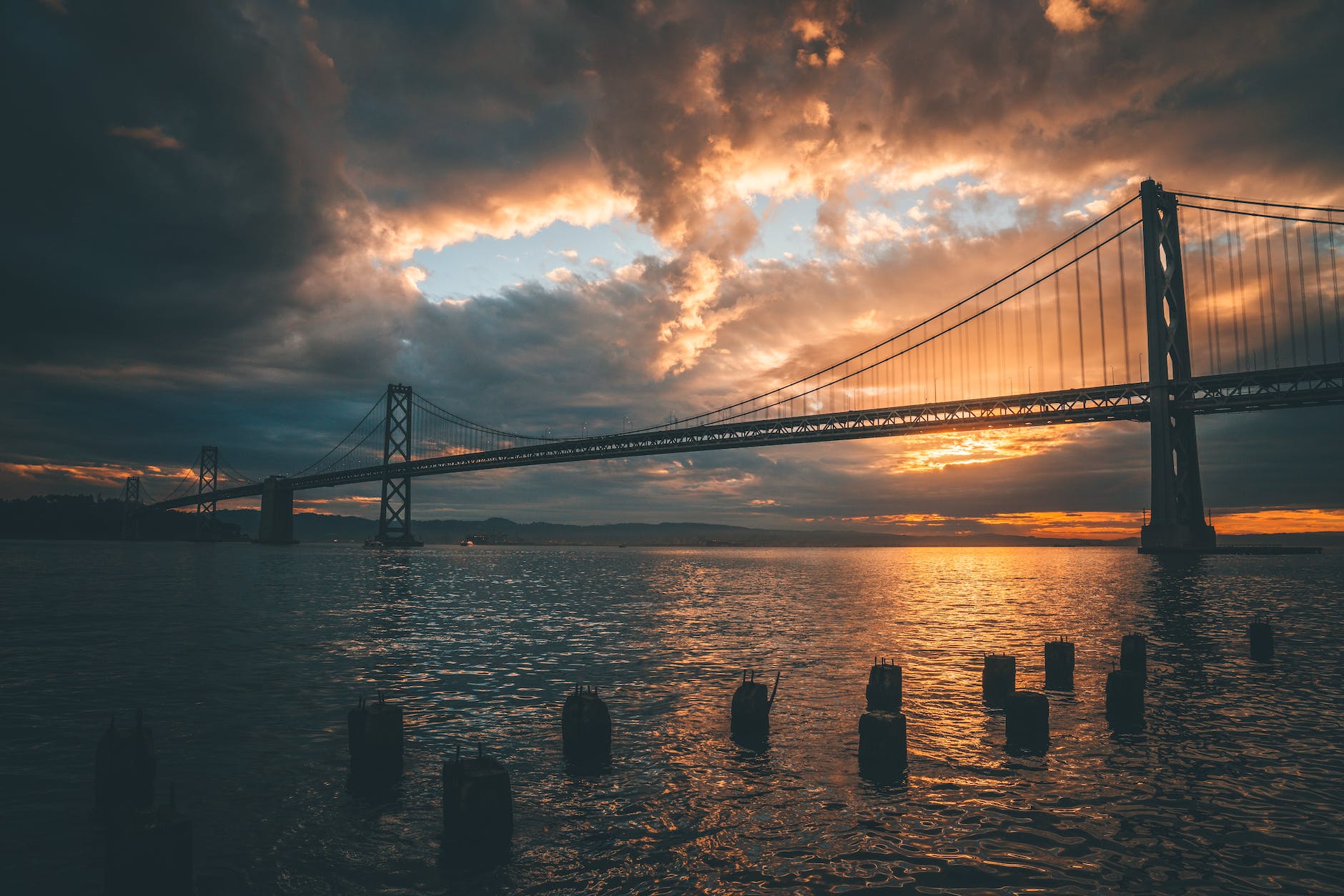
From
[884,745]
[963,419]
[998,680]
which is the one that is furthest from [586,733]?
[963,419]

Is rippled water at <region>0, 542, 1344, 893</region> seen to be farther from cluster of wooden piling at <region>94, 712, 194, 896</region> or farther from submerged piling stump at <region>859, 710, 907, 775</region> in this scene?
cluster of wooden piling at <region>94, 712, 194, 896</region>

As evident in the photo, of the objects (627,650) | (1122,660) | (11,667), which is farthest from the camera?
(627,650)

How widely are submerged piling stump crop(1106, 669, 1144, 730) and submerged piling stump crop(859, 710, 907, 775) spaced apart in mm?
5165

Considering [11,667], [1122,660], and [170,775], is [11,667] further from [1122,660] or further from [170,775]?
[1122,660]

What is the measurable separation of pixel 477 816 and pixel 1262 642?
2029 cm

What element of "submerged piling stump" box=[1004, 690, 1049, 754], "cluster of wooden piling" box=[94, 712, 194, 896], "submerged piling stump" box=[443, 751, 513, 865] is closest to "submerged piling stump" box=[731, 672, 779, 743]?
"submerged piling stump" box=[1004, 690, 1049, 754]

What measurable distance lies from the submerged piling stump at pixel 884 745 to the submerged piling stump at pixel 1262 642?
14.5 metres

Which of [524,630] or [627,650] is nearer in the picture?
[627,650]

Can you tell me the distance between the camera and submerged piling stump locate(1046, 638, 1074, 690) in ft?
50.9

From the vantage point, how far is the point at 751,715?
11430mm

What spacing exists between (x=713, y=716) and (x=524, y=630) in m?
14.1

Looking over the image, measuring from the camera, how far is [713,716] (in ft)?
42.8

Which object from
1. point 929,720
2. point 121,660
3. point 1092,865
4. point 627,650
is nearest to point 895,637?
point 627,650

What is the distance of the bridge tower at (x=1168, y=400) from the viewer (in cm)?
6844
